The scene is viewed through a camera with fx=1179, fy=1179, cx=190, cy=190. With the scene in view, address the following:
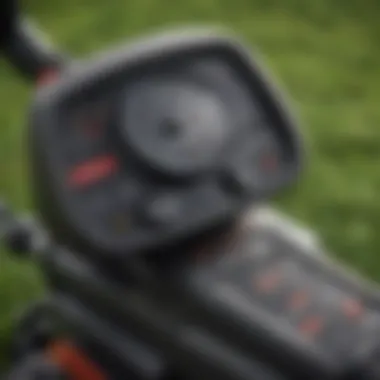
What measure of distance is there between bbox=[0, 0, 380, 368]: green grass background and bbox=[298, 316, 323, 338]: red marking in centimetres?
47

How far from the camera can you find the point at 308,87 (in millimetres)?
1943

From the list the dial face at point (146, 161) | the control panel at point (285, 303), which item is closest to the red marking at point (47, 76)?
the dial face at point (146, 161)

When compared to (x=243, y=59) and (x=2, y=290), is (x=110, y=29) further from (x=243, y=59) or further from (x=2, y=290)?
(x=243, y=59)

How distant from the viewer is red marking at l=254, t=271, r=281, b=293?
3.36ft

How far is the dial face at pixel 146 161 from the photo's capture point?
1010 mm

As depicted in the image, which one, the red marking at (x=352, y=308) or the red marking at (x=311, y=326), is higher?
the red marking at (x=352, y=308)

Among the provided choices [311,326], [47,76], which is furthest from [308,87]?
[311,326]

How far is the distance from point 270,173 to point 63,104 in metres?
0.20

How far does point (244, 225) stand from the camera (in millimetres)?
1089

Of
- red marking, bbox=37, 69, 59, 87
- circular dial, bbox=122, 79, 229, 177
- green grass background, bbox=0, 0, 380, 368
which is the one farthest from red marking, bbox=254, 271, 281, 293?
green grass background, bbox=0, 0, 380, 368

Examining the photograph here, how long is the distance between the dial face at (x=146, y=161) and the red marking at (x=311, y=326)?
0.12 m

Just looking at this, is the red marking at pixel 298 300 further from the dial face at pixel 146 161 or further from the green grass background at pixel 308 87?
the green grass background at pixel 308 87

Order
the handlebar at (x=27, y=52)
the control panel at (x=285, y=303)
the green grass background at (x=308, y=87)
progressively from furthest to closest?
the green grass background at (x=308, y=87)
the handlebar at (x=27, y=52)
the control panel at (x=285, y=303)

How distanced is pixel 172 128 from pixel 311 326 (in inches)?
8.3
